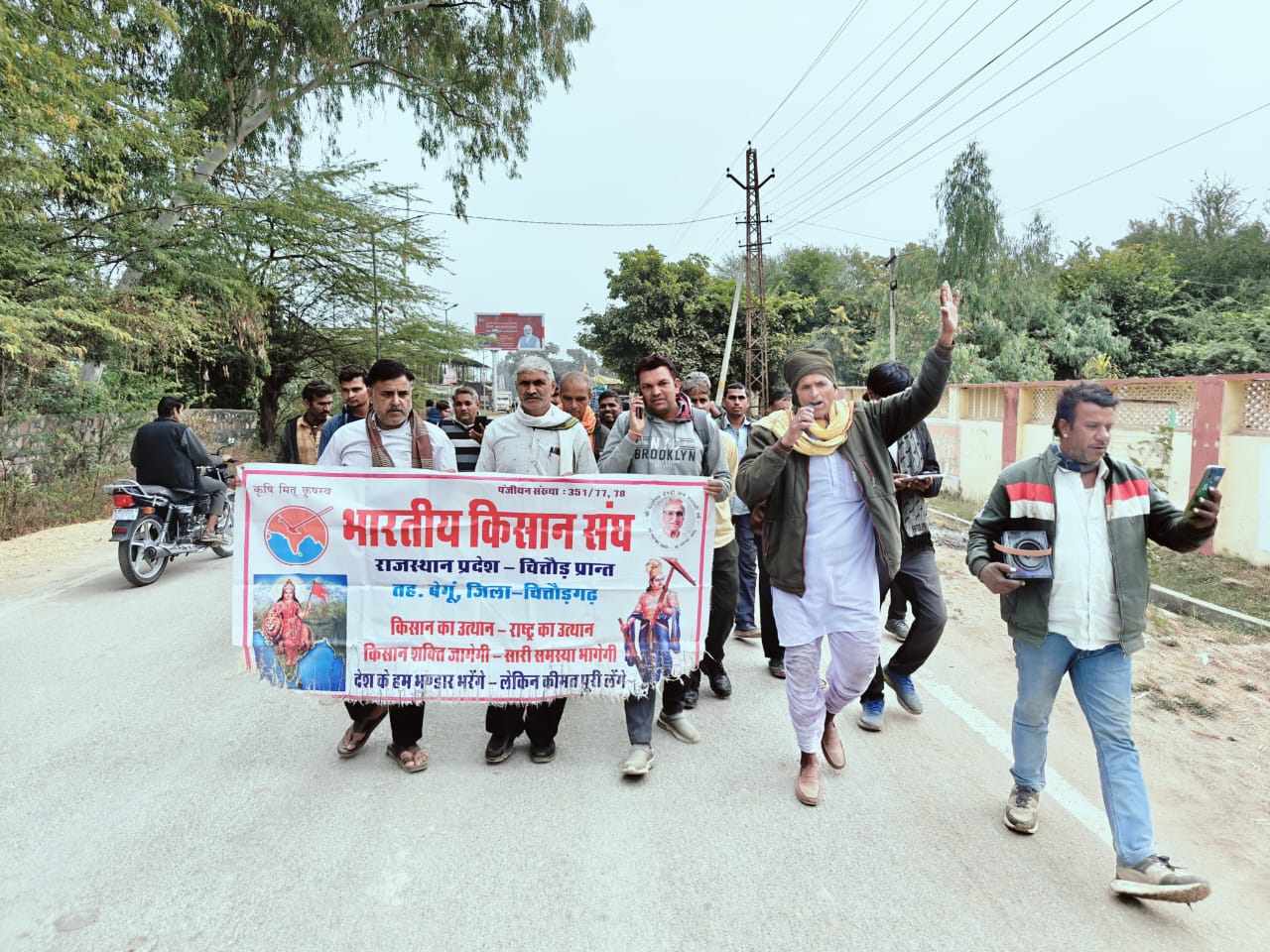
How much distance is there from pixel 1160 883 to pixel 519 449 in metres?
2.82

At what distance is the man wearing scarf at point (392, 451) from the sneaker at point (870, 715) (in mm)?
2160

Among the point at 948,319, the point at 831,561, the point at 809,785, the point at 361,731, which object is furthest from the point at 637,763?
the point at 948,319

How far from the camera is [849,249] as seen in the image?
53531mm

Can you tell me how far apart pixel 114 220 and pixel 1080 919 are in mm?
14040

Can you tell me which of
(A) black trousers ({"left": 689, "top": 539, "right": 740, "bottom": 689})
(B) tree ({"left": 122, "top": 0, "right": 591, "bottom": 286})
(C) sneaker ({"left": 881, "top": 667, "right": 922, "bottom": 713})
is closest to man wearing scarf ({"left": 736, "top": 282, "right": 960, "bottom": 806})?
(A) black trousers ({"left": 689, "top": 539, "right": 740, "bottom": 689})

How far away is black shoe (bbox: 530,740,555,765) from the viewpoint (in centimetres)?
336

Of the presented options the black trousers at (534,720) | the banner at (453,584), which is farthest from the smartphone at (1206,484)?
the black trousers at (534,720)

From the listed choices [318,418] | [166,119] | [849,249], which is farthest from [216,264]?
[849,249]

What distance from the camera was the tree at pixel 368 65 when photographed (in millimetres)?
14594

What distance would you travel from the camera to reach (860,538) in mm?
3084

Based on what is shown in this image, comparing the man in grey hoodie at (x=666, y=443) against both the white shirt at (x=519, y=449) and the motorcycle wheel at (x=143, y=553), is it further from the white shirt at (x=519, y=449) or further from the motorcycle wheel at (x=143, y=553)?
the motorcycle wheel at (x=143, y=553)

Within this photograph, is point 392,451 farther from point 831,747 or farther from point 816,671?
point 831,747

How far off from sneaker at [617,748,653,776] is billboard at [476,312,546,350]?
31.8m

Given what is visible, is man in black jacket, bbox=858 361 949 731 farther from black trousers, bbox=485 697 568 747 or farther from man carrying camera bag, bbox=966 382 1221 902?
black trousers, bbox=485 697 568 747
